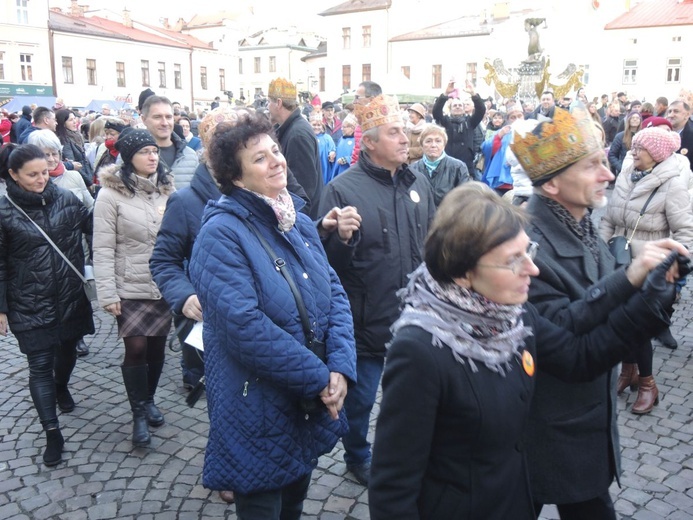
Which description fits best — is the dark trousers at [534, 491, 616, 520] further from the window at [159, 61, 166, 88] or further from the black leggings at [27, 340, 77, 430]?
the window at [159, 61, 166, 88]

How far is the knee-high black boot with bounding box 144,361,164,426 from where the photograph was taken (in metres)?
4.43

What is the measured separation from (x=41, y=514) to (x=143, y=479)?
0.59 metres

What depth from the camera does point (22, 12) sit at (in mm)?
43594

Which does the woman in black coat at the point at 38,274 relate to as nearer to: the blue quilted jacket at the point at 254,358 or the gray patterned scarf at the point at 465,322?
the blue quilted jacket at the point at 254,358

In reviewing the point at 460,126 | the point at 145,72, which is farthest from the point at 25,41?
the point at 460,126

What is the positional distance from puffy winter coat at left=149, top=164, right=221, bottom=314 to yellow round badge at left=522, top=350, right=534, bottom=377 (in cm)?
214

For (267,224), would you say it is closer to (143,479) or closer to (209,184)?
(209,184)

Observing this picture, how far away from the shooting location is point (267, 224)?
8.38 feet

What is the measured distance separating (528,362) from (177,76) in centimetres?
5966

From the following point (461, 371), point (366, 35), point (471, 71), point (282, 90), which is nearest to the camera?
point (461, 371)

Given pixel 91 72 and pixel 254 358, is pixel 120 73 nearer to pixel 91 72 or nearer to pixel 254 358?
pixel 91 72

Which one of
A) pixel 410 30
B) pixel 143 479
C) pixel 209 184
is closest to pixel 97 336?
pixel 143 479

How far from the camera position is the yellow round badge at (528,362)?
1911 mm

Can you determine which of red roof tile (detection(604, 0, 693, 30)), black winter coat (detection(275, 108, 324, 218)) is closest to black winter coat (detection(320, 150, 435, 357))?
black winter coat (detection(275, 108, 324, 218))
